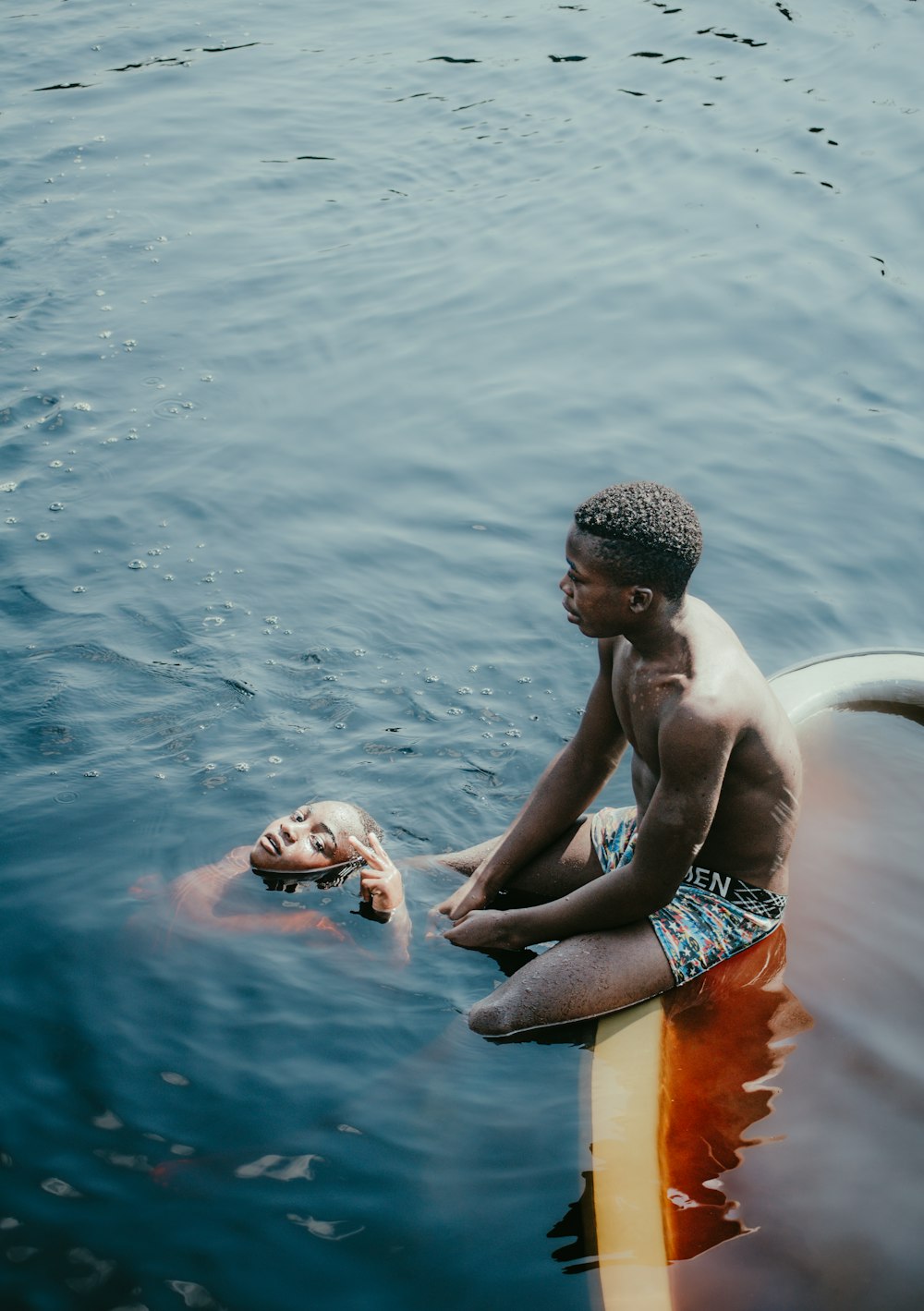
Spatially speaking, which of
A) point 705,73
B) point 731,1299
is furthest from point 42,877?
point 705,73

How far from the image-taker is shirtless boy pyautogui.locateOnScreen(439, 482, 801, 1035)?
3584 millimetres

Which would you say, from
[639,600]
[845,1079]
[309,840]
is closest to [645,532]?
[639,600]

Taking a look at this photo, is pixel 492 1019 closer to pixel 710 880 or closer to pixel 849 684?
pixel 710 880

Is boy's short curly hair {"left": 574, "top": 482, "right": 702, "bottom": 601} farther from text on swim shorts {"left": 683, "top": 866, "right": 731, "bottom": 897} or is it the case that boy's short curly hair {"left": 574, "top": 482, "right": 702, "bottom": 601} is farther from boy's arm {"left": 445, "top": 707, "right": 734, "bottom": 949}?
text on swim shorts {"left": 683, "top": 866, "right": 731, "bottom": 897}

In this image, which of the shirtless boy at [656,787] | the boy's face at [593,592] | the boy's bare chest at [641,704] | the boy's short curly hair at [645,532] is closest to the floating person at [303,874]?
the shirtless boy at [656,787]

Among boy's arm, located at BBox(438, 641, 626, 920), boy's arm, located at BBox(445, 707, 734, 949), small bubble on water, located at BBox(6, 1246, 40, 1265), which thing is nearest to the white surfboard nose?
boy's arm, located at BBox(438, 641, 626, 920)

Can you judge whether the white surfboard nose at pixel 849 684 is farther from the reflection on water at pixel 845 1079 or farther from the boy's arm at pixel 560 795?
the boy's arm at pixel 560 795

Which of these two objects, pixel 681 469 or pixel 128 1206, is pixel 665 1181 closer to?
pixel 128 1206

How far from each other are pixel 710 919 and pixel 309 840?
1.49 metres

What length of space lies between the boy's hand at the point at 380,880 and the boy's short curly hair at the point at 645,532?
1548mm

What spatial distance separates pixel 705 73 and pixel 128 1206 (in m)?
11.5

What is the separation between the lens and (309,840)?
15.4 feet

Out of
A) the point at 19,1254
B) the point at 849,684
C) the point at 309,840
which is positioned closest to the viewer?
the point at 19,1254

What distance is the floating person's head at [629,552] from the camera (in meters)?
3.54
